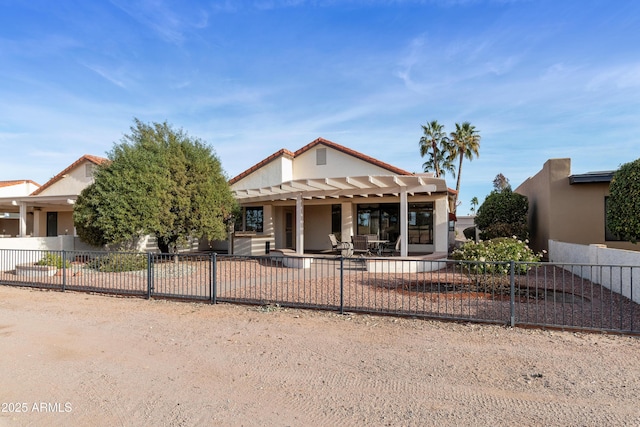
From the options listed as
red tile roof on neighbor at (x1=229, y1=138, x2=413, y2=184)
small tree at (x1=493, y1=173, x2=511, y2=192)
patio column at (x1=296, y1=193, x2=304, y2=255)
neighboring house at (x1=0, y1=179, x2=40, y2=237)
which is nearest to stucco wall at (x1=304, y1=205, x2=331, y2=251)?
red tile roof on neighbor at (x1=229, y1=138, x2=413, y2=184)

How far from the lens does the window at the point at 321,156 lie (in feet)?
67.9

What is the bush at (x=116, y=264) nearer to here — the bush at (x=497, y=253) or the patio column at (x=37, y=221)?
the bush at (x=497, y=253)

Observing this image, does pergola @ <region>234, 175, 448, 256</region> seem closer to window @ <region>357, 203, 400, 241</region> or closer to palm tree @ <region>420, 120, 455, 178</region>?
window @ <region>357, 203, 400, 241</region>

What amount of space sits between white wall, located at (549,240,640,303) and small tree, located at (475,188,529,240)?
2.65 m

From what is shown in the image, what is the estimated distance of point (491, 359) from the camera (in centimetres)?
505

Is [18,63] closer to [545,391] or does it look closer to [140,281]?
[140,281]

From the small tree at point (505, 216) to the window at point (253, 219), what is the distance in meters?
11.4

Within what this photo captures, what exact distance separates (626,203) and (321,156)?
13668 millimetres

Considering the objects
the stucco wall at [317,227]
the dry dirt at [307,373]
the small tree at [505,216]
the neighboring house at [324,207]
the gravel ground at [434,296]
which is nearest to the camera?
the dry dirt at [307,373]

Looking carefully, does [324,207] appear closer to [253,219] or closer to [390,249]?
[253,219]

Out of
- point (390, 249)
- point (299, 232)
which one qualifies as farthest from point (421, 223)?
point (299, 232)

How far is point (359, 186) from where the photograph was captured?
46.7 ft

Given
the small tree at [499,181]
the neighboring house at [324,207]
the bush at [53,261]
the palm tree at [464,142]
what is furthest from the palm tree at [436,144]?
the small tree at [499,181]

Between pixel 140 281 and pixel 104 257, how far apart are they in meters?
3.11
